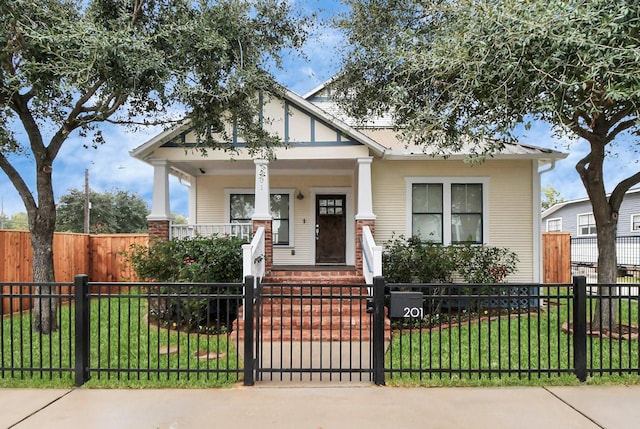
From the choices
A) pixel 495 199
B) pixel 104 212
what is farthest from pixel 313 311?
pixel 104 212

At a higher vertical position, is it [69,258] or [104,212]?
[104,212]

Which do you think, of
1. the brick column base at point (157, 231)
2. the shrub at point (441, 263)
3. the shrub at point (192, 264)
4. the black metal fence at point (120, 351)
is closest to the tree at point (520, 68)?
the shrub at point (441, 263)

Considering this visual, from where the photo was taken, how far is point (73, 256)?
1200cm

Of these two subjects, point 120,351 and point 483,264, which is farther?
point 483,264

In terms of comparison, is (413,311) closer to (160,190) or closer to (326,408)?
(326,408)

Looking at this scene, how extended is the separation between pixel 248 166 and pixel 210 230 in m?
2.00

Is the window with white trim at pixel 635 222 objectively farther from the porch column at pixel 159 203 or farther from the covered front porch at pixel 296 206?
the porch column at pixel 159 203

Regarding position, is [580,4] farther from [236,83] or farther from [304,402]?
[304,402]

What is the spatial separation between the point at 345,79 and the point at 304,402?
21.6ft

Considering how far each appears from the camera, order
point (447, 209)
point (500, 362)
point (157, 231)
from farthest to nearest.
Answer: point (447, 209)
point (157, 231)
point (500, 362)

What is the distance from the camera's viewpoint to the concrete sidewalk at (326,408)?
3.94 metres

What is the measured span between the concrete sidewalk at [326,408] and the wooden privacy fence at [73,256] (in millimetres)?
4983

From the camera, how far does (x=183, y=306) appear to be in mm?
8828

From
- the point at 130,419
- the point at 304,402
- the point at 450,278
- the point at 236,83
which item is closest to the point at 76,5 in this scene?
the point at 236,83
